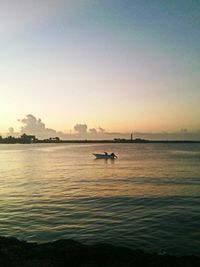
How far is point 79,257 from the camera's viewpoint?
541 inches

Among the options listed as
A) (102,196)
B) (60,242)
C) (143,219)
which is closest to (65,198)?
(102,196)

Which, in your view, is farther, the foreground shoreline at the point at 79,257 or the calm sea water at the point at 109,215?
the calm sea water at the point at 109,215

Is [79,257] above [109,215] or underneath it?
above

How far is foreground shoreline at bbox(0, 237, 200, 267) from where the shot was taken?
13.1 meters

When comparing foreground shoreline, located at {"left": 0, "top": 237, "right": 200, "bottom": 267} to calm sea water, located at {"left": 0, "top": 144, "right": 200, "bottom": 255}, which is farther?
calm sea water, located at {"left": 0, "top": 144, "right": 200, "bottom": 255}

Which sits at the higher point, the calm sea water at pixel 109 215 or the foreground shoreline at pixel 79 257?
the foreground shoreline at pixel 79 257

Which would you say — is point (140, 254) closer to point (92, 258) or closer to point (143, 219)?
point (92, 258)

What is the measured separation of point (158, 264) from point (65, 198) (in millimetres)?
21276

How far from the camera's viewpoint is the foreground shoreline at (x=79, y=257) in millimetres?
13102

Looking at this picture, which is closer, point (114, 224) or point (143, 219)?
point (114, 224)

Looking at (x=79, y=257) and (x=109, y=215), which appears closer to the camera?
(x=79, y=257)

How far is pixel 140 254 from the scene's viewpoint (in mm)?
14273

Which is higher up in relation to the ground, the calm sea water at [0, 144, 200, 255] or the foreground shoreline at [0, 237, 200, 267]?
the foreground shoreline at [0, 237, 200, 267]

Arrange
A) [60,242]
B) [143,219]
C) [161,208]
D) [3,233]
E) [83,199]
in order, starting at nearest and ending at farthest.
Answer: [60,242] → [3,233] → [143,219] → [161,208] → [83,199]
